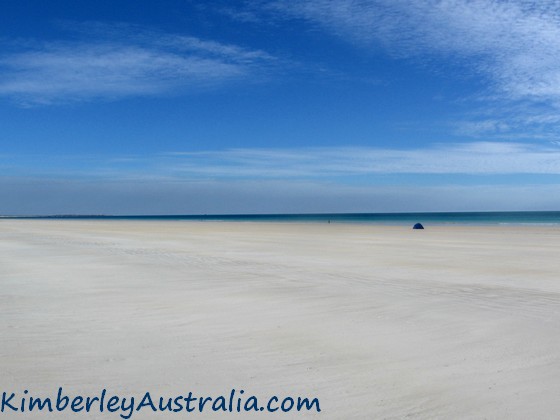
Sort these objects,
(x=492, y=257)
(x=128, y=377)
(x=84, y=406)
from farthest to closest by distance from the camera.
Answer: (x=492, y=257)
(x=128, y=377)
(x=84, y=406)

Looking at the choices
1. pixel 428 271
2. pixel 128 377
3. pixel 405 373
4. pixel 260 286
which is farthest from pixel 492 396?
pixel 428 271

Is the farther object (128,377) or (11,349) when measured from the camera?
(11,349)

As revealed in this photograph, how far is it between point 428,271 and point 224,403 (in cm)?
1150

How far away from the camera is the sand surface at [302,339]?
529 cm

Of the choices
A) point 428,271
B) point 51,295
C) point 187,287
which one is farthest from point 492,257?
point 51,295

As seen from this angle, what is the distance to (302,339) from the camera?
7293 millimetres

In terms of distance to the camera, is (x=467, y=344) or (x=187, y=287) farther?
(x=187, y=287)

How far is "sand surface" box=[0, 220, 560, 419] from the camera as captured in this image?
17.3ft

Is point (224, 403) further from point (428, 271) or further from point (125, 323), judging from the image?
point (428, 271)

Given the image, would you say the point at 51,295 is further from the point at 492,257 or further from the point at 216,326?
the point at 492,257

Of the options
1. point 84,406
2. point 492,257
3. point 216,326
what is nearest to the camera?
point 84,406

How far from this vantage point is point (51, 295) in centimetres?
1096

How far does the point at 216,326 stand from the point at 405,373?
3240 millimetres

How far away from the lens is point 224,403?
506cm
